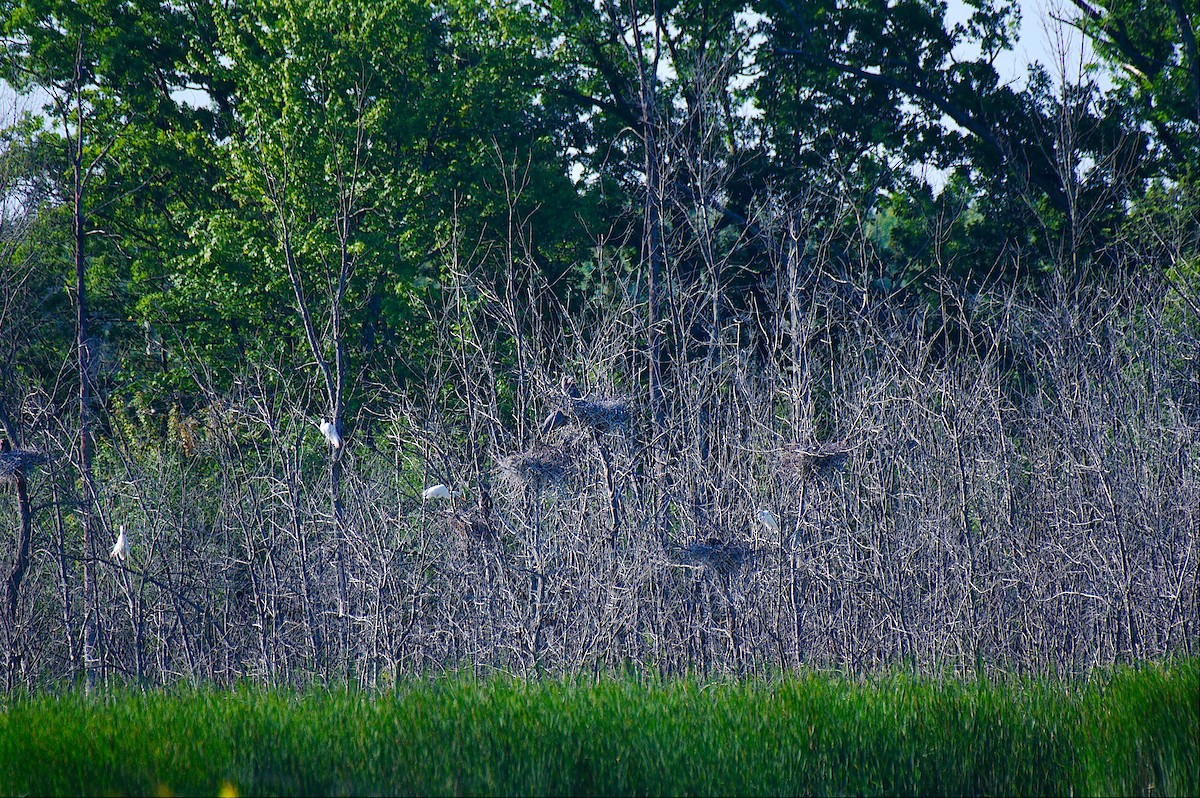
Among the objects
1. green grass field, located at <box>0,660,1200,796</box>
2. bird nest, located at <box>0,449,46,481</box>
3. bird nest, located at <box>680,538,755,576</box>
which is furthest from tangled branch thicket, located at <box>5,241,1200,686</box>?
green grass field, located at <box>0,660,1200,796</box>

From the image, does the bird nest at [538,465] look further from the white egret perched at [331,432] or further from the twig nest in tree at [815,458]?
the white egret perched at [331,432]

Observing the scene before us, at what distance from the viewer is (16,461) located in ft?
24.2

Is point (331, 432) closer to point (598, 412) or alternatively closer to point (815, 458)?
point (598, 412)

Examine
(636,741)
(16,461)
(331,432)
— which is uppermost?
(331,432)

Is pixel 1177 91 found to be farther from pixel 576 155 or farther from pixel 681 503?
pixel 681 503

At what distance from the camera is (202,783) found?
4371mm

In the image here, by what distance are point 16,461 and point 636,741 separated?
16.8ft

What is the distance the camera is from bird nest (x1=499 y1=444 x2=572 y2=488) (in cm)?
666

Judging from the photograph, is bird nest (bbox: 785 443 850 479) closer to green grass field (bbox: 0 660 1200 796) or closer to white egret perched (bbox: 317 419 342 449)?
green grass field (bbox: 0 660 1200 796)

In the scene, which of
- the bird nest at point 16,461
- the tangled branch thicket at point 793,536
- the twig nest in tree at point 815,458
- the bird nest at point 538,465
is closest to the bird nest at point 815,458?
the twig nest in tree at point 815,458

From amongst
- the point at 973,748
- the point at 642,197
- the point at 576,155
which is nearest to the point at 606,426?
the point at 973,748

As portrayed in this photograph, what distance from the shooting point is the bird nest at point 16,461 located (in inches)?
290

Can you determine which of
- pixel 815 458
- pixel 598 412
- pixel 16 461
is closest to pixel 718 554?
pixel 815 458

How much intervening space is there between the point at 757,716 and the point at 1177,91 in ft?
47.3
